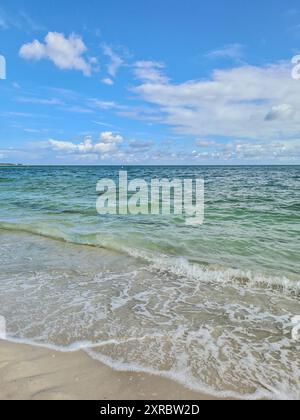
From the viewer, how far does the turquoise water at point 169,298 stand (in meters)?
3.29

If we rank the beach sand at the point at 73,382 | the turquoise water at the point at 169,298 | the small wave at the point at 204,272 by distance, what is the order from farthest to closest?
the small wave at the point at 204,272, the turquoise water at the point at 169,298, the beach sand at the point at 73,382

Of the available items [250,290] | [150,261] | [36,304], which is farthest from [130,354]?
[150,261]

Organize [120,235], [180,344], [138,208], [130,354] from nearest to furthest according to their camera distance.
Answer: [130,354] → [180,344] → [120,235] → [138,208]

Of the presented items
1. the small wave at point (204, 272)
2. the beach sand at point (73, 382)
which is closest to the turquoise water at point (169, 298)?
the small wave at point (204, 272)

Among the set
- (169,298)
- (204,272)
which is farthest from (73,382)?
(204,272)

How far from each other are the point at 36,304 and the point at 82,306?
28.2 inches

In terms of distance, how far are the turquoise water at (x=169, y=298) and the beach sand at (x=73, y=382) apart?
16cm

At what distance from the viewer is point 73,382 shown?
2887mm

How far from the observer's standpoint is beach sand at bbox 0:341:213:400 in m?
2.73

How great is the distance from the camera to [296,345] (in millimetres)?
3666

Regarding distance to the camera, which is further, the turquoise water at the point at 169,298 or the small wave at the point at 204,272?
the small wave at the point at 204,272

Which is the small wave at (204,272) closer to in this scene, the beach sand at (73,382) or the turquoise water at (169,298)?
the turquoise water at (169,298)

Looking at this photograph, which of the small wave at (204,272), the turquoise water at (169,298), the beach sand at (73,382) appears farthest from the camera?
the small wave at (204,272)
